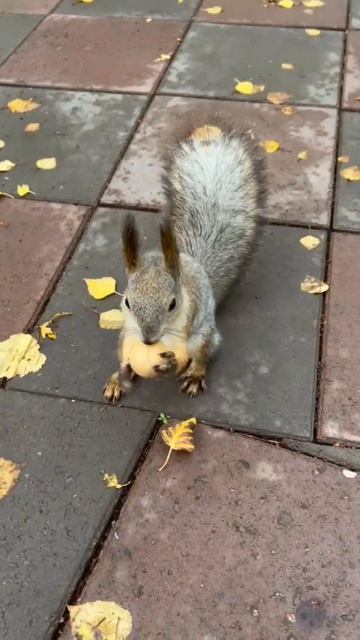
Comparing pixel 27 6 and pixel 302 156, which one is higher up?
pixel 27 6

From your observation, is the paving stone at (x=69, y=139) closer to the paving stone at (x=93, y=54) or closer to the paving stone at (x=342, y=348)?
the paving stone at (x=93, y=54)

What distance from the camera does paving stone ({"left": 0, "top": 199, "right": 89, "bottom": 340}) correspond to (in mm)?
2560

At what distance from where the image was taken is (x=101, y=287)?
260 cm

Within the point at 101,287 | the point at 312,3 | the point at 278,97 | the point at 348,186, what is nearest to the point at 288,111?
the point at 278,97

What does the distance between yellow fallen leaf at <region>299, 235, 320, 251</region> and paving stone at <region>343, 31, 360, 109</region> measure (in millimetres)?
1116

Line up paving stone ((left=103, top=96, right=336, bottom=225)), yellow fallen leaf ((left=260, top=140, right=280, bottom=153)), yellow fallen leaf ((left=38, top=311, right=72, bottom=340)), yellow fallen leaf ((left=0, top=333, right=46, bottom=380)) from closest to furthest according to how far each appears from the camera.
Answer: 1. yellow fallen leaf ((left=0, top=333, right=46, bottom=380))
2. yellow fallen leaf ((left=38, top=311, right=72, bottom=340))
3. paving stone ((left=103, top=96, right=336, bottom=225))
4. yellow fallen leaf ((left=260, top=140, right=280, bottom=153))

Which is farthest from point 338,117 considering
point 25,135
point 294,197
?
point 25,135

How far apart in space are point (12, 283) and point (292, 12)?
2.88 meters

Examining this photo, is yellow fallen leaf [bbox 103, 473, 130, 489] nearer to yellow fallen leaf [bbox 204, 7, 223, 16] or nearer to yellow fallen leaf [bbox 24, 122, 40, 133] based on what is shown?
yellow fallen leaf [bbox 24, 122, 40, 133]

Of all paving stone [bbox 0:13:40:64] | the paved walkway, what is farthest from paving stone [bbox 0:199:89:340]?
paving stone [bbox 0:13:40:64]

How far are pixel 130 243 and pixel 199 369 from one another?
1.96 feet

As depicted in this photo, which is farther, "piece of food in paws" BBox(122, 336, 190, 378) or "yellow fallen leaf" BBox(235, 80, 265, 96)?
"yellow fallen leaf" BBox(235, 80, 265, 96)

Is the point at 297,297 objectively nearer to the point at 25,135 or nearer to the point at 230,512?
the point at 230,512

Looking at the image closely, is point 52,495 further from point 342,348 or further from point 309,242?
point 309,242
